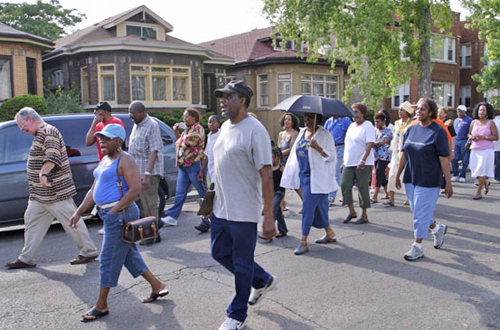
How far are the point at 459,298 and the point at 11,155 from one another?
6.54m

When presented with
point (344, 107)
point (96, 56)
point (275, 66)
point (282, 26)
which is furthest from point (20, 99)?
point (344, 107)

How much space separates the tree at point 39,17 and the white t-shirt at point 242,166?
133 feet

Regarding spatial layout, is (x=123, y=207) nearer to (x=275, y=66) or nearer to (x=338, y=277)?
(x=338, y=277)

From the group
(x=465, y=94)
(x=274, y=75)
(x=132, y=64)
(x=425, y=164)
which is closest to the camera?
(x=425, y=164)

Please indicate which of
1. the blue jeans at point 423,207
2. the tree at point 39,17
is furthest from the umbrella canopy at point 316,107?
the tree at point 39,17

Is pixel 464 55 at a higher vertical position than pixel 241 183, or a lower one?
higher

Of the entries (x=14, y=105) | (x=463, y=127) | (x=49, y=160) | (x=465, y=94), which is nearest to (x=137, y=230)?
(x=49, y=160)

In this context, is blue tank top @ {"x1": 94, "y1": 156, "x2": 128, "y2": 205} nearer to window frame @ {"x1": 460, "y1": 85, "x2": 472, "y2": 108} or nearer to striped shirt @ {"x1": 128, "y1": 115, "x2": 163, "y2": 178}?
striped shirt @ {"x1": 128, "y1": 115, "x2": 163, "y2": 178}

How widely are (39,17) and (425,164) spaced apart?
43.7 m

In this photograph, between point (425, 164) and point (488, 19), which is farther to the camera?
point (488, 19)

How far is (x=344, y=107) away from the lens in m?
6.33

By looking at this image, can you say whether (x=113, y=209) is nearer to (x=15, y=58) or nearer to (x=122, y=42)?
(x=15, y=58)

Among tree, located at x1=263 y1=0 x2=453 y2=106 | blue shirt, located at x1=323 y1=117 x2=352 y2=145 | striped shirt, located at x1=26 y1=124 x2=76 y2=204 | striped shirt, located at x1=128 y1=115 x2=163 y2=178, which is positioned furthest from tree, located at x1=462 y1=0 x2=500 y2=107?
striped shirt, located at x1=26 y1=124 x2=76 y2=204

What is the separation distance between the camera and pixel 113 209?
14.2 ft
